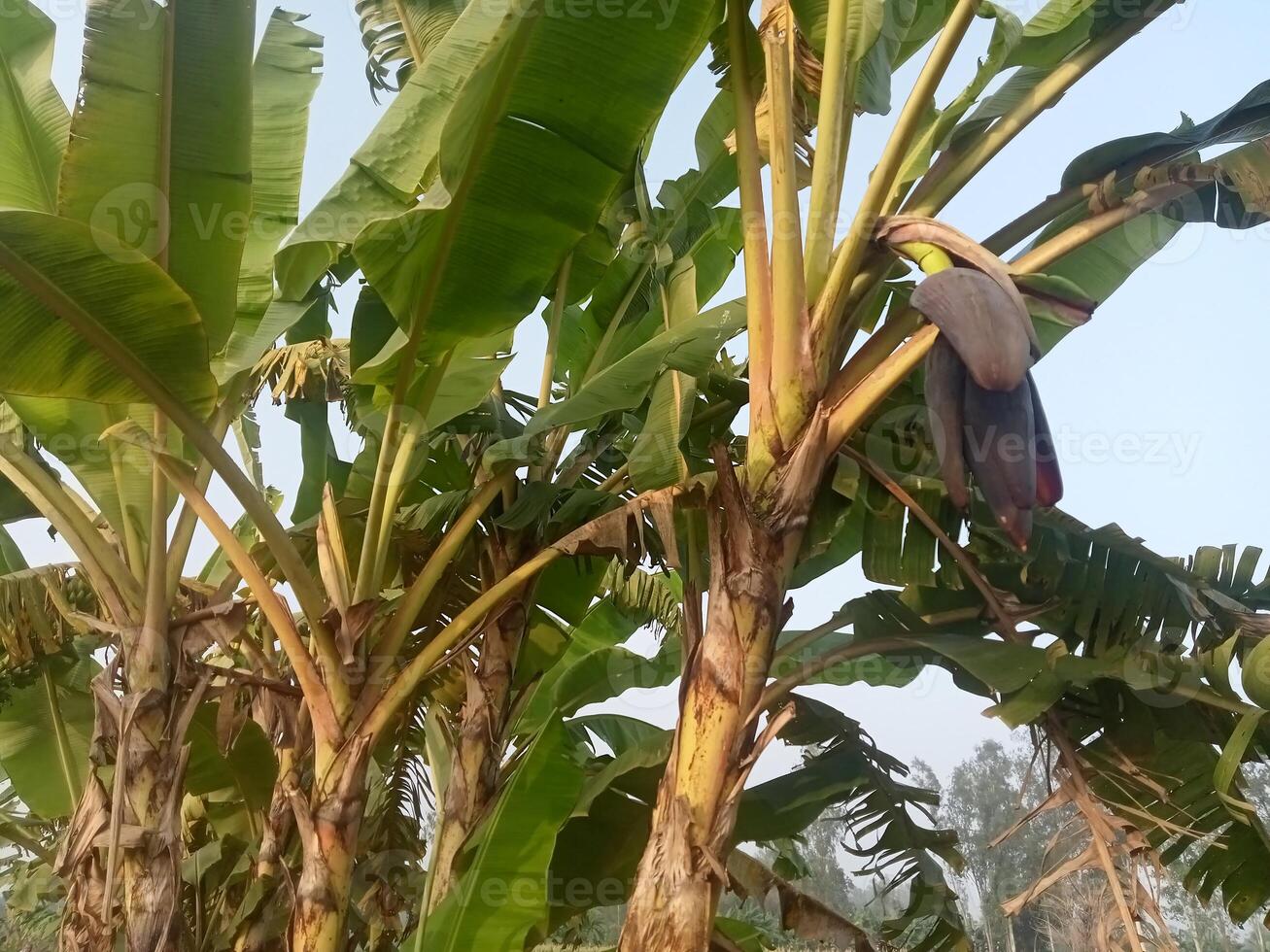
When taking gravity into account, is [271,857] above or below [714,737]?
below

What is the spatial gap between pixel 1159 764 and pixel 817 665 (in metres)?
1.13

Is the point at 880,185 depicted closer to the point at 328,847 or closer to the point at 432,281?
the point at 432,281

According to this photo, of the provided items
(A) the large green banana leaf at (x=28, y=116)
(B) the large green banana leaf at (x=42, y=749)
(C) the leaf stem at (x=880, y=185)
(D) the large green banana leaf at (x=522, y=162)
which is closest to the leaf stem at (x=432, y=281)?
(D) the large green banana leaf at (x=522, y=162)

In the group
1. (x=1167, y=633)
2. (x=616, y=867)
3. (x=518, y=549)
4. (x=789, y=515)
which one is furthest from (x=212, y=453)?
(x=1167, y=633)

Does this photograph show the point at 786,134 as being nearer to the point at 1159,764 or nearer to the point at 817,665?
the point at 817,665

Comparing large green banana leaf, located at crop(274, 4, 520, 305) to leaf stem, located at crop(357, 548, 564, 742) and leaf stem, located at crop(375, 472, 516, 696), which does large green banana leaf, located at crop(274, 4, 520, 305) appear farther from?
leaf stem, located at crop(357, 548, 564, 742)

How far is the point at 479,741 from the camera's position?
338 cm

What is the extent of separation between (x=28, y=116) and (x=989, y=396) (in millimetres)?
3453

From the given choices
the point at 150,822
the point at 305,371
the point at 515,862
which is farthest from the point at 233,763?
the point at 515,862

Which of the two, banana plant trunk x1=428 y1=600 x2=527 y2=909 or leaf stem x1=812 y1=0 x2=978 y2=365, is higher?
leaf stem x1=812 y1=0 x2=978 y2=365

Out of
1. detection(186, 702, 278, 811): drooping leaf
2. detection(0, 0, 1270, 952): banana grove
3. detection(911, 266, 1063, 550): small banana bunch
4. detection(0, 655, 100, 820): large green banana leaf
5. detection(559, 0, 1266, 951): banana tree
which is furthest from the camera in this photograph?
detection(0, 655, 100, 820): large green banana leaf

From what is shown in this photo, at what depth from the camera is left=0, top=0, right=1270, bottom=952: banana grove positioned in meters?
2.35

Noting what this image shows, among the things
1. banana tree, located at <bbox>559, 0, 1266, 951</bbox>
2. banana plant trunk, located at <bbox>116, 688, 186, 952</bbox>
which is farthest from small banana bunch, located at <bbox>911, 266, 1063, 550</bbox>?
banana plant trunk, located at <bbox>116, 688, 186, 952</bbox>

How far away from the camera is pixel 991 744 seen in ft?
61.7
